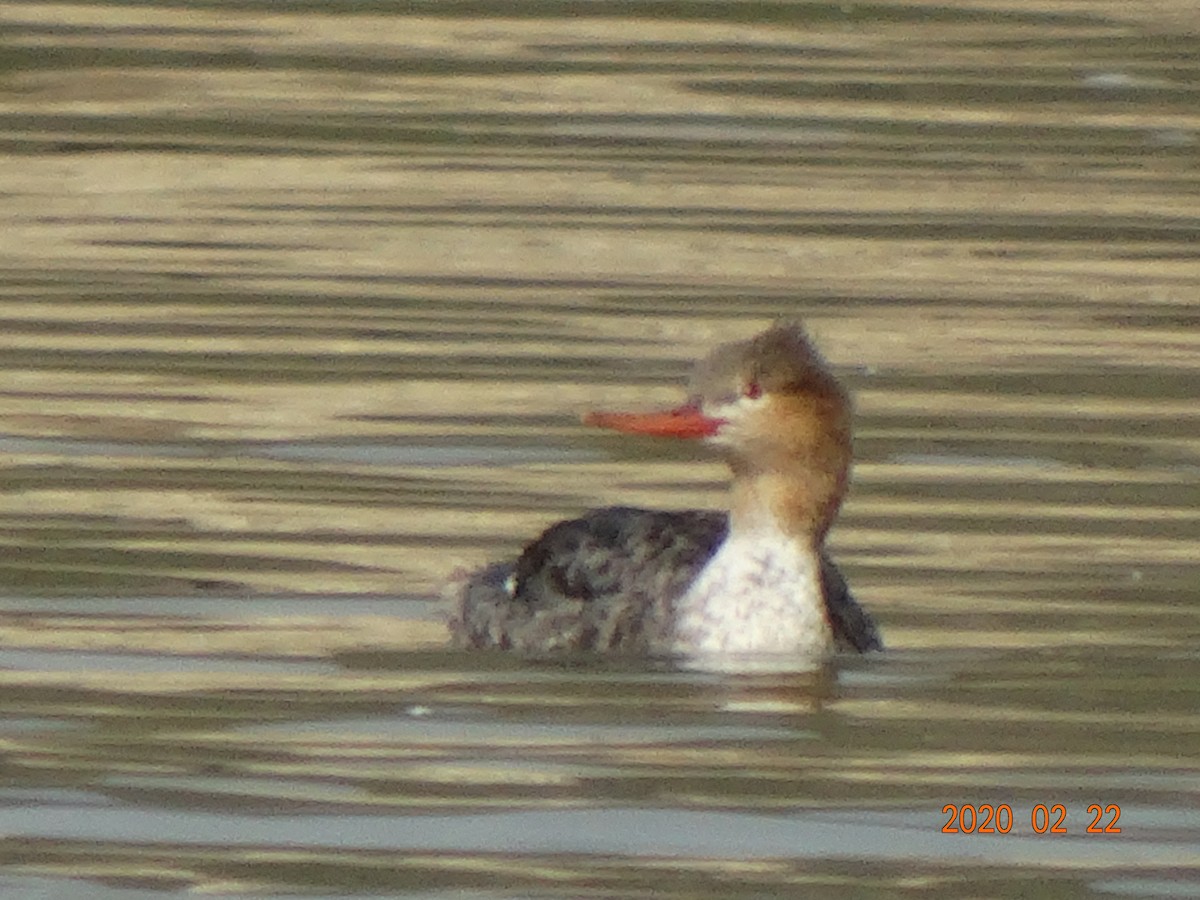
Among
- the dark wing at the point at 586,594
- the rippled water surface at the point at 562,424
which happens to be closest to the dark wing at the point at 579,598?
the dark wing at the point at 586,594

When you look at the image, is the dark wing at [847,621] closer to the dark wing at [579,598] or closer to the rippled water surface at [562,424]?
the rippled water surface at [562,424]

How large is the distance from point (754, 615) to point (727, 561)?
0.16 metres

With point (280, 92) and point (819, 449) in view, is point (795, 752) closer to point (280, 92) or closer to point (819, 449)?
point (819, 449)

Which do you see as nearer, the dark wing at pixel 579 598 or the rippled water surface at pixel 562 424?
the rippled water surface at pixel 562 424

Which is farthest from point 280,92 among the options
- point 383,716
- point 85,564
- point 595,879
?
point 595,879

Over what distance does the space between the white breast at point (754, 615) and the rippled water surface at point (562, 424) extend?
25 cm

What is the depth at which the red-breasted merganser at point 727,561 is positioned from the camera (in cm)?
1043

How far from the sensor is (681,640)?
34.3 feet
